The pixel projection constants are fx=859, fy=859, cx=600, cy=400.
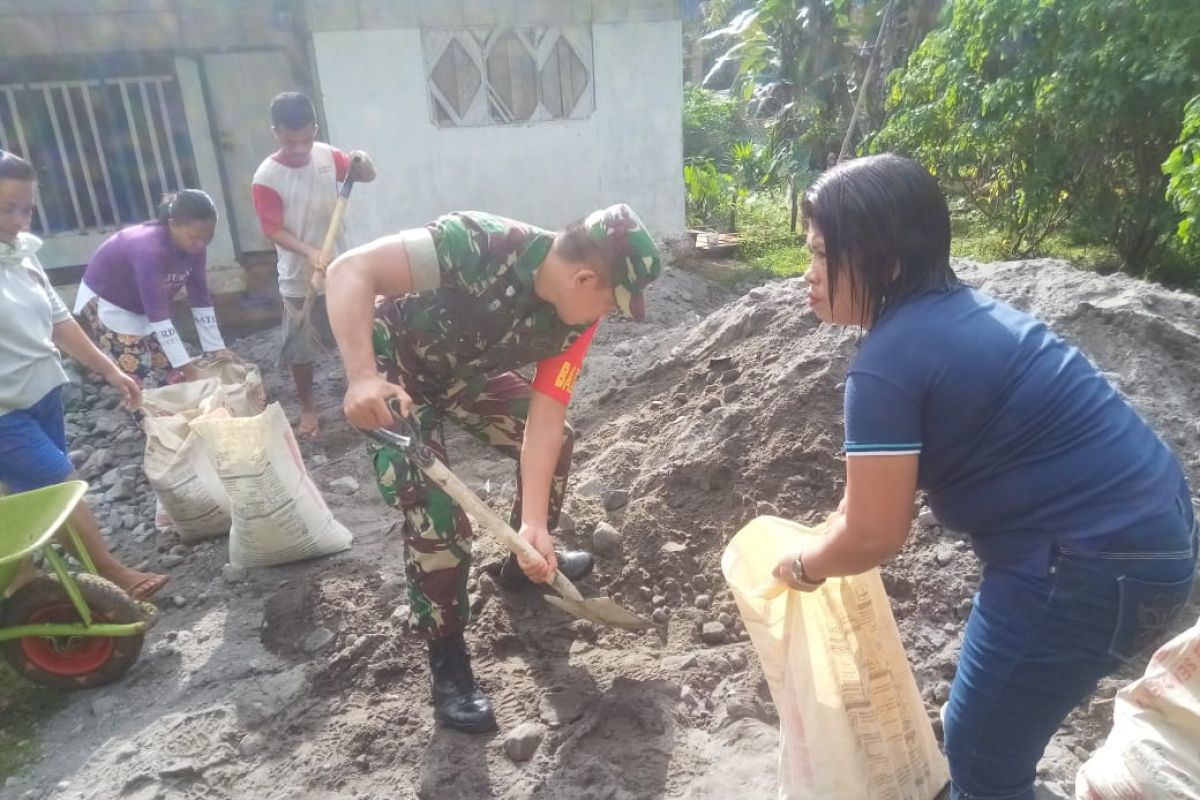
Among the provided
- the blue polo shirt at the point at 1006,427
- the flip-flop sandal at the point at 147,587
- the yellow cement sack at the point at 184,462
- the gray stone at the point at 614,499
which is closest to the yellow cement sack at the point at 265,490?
the yellow cement sack at the point at 184,462

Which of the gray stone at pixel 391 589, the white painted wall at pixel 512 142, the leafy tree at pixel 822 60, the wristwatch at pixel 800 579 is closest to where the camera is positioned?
the wristwatch at pixel 800 579

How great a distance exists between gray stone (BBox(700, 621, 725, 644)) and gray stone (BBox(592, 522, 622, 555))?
0.57 m

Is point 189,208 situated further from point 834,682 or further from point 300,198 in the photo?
point 834,682

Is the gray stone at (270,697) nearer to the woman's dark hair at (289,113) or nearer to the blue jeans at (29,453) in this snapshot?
the blue jeans at (29,453)

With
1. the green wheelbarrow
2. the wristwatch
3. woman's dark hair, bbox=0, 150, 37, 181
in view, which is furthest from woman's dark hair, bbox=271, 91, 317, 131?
the wristwatch

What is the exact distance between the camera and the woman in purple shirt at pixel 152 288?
13.0 feet

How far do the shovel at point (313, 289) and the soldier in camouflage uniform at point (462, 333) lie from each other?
225 cm

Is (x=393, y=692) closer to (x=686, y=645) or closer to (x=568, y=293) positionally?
(x=686, y=645)

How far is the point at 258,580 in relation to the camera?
11.7 feet

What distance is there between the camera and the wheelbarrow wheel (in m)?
2.85

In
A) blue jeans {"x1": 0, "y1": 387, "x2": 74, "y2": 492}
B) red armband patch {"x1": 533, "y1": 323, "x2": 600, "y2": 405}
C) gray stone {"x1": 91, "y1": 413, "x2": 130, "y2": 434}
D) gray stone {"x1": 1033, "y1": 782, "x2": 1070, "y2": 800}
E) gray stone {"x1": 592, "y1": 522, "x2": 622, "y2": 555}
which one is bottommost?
gray stone {"x1": 91, "y1": 413, "x2": 130, "y2": 434}

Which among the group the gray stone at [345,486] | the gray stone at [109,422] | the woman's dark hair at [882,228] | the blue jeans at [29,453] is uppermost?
the woman's dark hair at [882,228]

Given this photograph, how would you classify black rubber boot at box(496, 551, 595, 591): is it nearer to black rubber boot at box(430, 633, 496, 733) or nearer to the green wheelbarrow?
black rubber boot at box(430, 633, 496, 733)

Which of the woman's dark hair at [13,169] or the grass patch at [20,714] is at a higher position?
the woman's dark hair at [13,169]
